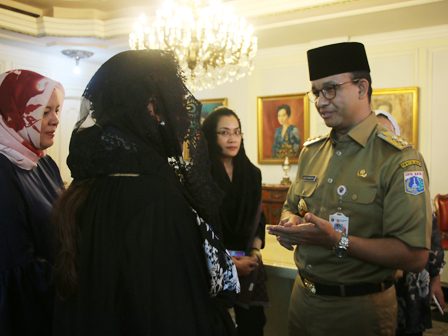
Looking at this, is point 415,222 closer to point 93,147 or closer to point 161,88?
point 161,88

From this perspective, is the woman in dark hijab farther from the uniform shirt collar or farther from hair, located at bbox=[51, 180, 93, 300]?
hair, located at bbox=[51, 180, 93, 300]

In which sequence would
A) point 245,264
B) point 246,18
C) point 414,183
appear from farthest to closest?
point 246,18 < point 245,264 < point 414,183

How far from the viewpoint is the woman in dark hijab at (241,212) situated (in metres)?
2.31

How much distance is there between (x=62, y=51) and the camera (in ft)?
21.2

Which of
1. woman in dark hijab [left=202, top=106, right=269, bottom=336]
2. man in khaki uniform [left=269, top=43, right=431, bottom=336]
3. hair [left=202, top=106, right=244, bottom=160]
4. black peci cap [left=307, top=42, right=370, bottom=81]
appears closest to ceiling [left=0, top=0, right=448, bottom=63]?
hair [left=202, top=106, right=244, bottom=160]

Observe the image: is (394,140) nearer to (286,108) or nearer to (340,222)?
(340,222)

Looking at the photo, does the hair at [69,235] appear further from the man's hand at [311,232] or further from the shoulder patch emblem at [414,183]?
the shoulder patch emblem at [414,183]

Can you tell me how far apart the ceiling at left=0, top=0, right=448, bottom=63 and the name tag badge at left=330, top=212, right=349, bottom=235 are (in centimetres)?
378

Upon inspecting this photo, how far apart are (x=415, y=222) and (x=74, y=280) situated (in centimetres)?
130

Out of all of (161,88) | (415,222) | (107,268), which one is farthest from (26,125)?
(415,222)

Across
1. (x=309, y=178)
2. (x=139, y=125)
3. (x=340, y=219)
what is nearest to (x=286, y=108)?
(x=309, y=178)

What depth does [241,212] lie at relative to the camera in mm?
2391

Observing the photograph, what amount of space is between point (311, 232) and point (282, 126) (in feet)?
16.1

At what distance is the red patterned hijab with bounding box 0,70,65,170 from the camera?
1684 mm
